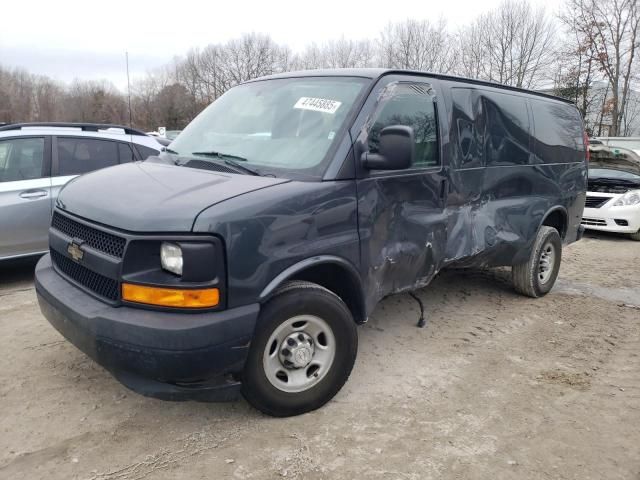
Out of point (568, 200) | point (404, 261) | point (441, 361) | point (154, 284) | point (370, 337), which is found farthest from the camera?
point (568, 200)

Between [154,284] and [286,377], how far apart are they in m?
1.00

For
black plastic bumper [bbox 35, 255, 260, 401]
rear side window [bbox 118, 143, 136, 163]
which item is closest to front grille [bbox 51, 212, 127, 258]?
black plastic bumper [bbox 35, 255, 260, 401]

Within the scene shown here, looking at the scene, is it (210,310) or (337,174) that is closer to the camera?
(210,310)

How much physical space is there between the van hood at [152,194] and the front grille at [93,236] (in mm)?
67

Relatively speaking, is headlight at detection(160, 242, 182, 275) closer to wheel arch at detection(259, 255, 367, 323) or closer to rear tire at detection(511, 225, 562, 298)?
wheel arch at detection(259, 255, 367, 323)

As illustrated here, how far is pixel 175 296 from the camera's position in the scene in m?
2.60

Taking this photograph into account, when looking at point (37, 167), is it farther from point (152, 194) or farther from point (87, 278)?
point (152, 194)

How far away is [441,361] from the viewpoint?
404 cm

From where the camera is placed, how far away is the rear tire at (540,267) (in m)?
5.46

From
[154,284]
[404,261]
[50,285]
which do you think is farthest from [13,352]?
[404,261]

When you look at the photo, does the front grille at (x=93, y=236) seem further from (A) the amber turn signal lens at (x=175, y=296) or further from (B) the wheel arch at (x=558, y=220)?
(B) the wheel arch at (x=558, y=220)

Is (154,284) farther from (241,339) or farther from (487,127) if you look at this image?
(487,127)

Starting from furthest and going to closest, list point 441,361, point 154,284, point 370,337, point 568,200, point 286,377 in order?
1. point 568,200
2. point 370,337
3. point 441,361
4. point 286,377
5. point 154,284

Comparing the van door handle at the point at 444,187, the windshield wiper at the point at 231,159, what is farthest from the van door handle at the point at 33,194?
the van door handle at the point at 444,187
